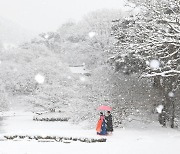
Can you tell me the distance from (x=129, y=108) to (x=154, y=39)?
576 inches

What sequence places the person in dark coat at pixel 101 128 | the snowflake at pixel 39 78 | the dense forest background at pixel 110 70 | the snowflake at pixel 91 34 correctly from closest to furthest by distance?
the dense forest background at pixel 110 70 < the person in dark coat at pixel 101 128 < the snowflake at pixel 39 78 < the snowflake at pixel 91 34

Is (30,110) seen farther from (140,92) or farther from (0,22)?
(0,22)

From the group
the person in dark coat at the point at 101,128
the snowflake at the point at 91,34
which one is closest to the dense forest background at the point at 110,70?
the snowflake at the point at 91,34

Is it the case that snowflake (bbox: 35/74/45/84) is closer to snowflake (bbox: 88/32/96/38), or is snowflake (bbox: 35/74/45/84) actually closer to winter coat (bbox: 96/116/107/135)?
snowflake (bbox: 88/32/96/38)

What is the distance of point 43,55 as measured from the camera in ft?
207

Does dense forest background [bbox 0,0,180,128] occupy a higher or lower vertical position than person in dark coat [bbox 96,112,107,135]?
higher

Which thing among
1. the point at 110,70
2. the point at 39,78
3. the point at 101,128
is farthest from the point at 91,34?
the point at 101,128

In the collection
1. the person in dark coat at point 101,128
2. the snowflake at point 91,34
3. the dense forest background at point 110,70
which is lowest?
the person in dark coat at point 101,128

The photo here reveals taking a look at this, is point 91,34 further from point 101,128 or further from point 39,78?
point 101,128

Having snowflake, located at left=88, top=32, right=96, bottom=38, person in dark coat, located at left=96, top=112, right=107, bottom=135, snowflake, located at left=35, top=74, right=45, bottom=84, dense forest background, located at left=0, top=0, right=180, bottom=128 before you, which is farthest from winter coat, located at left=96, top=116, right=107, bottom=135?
snowflake, located at left=88, top=32, right=96, bottom=38

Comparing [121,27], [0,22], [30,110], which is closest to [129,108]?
[121,27]

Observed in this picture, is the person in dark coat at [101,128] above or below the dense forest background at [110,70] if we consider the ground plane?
below

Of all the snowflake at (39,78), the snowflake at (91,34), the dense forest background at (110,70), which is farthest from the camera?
the snowflake at (91,34)

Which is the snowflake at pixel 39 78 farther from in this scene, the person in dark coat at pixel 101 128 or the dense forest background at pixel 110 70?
the person in dark coat at pixel 101 128
